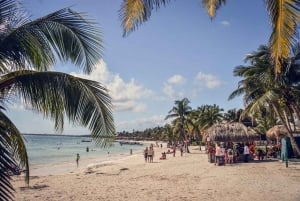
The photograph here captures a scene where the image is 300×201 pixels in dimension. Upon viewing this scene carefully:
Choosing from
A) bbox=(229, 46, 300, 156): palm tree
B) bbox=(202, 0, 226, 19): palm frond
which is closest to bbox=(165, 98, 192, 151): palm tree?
bbox=(229, 46, 300, 156): palm tree

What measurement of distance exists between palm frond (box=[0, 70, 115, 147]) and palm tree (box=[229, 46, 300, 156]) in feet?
48.1

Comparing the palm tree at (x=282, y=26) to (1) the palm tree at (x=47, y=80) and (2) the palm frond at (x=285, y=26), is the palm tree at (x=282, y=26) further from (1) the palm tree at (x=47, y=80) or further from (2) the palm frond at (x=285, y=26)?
(1) the palm tree at (x=47, y=80)

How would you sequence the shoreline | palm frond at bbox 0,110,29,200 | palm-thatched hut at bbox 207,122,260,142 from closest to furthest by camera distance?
1. palm frond at bbox 0,110,29,200
2. palm-thatched hut at bbox 207,122,260,142
3. the shoreline

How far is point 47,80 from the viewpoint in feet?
14.9

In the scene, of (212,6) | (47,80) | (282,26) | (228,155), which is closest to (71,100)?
(47,80)

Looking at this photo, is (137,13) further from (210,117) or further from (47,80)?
(210,117)

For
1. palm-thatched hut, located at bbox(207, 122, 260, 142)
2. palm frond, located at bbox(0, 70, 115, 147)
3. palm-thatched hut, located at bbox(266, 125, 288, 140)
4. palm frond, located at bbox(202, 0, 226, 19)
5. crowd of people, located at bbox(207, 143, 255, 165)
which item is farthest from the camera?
palm-thatched hut, located at bbox(266, 125, 288, 140)

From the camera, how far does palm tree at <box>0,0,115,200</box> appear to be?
4516 millimetres

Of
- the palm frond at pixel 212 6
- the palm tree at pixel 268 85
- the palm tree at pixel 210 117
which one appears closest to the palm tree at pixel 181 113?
the palm tree at pixel 210 117

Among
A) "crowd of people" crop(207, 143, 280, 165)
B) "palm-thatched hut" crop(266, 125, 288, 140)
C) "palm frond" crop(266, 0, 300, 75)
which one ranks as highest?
"palm frond" crop(266, 0, 300, 75)

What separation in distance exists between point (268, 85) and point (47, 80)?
691 inches

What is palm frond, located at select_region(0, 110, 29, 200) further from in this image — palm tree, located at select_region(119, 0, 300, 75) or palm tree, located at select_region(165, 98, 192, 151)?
palm tree, located at select_region(165, 98, 192, 151)

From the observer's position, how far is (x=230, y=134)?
20.7 meters

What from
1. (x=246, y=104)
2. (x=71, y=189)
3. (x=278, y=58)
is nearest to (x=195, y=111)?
(x=246, y=104)
